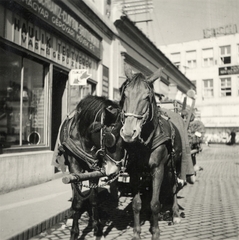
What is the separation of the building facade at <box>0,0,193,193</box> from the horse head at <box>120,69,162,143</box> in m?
0.87

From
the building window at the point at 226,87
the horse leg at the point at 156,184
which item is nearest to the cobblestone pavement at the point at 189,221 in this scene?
the horse leg at the point at 156,184

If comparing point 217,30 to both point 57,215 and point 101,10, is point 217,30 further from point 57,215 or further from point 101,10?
point 57,215

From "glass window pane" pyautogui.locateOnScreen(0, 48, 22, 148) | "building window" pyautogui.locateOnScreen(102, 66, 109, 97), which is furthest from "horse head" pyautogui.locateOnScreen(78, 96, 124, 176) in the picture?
"building window" pyautogui.locateOnScreen(102, 66, 109, 97)

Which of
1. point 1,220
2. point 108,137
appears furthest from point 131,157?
point 1,220

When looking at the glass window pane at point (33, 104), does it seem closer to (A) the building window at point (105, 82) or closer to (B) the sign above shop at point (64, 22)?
(B) the sign above shop at point (64, 22)

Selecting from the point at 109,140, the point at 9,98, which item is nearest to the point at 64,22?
the point at 9,98

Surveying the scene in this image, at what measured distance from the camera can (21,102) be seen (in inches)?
306

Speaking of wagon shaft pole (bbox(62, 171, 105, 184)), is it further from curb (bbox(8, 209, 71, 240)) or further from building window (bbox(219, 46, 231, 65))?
building window (bbox(219, 46, 231, 65))

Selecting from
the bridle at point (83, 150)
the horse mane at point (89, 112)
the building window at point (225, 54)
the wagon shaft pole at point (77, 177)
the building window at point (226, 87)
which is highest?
the building window at point (225, 54)

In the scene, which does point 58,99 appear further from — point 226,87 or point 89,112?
point 226,87

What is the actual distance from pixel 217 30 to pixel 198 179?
38.9m

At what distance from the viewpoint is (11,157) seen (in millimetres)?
6758

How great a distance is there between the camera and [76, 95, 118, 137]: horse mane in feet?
14.1

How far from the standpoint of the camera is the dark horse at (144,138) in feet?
11.8
